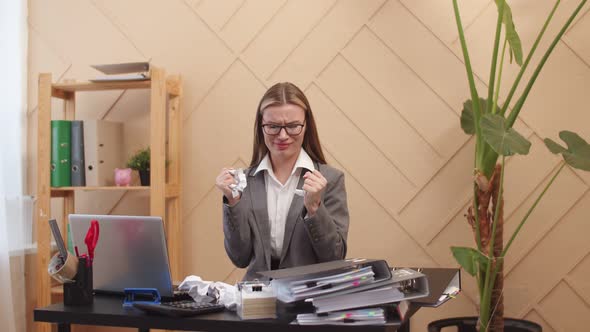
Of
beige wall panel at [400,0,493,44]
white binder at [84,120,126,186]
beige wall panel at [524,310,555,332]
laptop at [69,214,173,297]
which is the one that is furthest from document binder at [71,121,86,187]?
beige wall panel at [524,310,555,332]

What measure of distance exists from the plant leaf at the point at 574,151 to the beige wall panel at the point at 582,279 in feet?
1.99

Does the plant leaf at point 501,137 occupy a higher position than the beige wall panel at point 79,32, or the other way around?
the beige wall panel at point 79,32

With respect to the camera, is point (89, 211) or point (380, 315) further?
point (89, 211)

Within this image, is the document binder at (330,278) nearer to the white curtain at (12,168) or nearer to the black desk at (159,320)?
the black desk at (159,320)

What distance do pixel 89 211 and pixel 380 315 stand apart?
235cm

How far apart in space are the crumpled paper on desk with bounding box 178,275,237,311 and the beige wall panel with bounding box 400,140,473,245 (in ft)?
5.03

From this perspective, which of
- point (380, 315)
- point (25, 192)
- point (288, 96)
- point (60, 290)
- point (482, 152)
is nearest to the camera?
point (380, 315)

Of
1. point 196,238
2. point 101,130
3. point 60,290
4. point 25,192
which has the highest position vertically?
point 101,130

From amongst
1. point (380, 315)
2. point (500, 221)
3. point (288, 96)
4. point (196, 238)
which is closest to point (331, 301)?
point (380, 315)

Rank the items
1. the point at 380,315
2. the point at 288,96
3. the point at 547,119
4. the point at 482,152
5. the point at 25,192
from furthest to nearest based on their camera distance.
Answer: the point at 25,192 → the point at 547,119 → the point at 482,152 → the point at 288,96 → the point at 380,315

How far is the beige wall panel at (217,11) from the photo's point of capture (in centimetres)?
330

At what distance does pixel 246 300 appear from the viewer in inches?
60.2

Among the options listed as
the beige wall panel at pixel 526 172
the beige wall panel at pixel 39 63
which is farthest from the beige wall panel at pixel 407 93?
the beige wall panel at pixel 39 63

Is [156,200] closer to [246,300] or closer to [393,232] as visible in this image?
[393,232]
